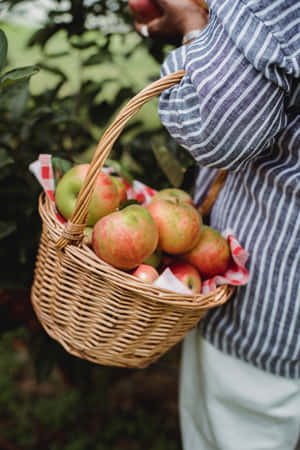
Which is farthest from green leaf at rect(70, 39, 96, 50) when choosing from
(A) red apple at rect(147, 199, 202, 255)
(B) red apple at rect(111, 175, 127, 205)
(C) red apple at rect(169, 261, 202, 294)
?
(C) red apple at rect(169, 261, 202, 294)

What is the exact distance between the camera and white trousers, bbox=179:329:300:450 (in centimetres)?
102

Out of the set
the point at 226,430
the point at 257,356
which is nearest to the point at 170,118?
the point at 257,356

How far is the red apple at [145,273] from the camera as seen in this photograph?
853 millimetres

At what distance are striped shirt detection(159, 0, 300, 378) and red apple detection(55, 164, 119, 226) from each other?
199 mm

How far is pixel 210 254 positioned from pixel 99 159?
0.35 m

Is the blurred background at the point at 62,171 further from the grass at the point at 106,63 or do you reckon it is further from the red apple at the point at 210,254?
the red apple at the point at 210,254

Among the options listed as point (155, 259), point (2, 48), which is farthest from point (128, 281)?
point (2, 48)

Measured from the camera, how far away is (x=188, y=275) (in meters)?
0.91

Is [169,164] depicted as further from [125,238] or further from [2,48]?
[2,48]

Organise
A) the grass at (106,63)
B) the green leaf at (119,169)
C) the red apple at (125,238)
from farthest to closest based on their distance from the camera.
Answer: the grass at (106,63), the green leaf at (119,169), the red apple at (125,238)

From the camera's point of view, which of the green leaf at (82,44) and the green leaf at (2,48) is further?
the green leaf at (82,44)

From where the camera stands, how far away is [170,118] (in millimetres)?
874

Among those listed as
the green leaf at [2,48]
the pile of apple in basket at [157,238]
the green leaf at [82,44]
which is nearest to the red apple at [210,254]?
the pile of apple in basket at [157,238]

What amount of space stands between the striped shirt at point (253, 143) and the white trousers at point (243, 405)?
43 mm
